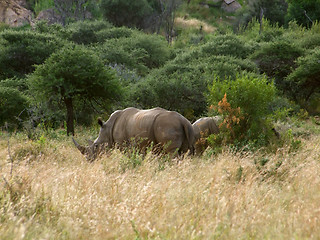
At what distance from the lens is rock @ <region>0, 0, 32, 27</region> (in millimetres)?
62006

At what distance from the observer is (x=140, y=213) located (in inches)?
177

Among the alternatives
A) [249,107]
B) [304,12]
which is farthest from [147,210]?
[304,12]

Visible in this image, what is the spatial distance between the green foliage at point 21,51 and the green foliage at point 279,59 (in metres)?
14.6

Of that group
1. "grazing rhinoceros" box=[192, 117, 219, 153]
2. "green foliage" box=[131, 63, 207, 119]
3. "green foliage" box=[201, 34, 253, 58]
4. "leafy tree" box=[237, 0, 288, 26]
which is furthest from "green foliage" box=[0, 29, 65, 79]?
"leafy tree" box=[237, 0, 288, 26]

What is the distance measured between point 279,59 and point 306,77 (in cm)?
383

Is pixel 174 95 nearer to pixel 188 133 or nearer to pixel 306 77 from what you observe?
pixel 306 77

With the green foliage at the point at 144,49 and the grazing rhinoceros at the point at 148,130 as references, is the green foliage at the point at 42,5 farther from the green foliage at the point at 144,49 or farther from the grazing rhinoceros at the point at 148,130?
the grazing rhinoceros at the point at 148,130

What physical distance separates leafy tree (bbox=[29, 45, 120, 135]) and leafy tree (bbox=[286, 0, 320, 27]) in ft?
119

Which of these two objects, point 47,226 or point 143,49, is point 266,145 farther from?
point 143,49

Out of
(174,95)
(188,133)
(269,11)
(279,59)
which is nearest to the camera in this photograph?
(188,133)

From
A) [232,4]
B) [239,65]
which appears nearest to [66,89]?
[239,65]

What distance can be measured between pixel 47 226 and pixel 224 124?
7.14 m

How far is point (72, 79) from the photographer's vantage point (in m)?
15.8

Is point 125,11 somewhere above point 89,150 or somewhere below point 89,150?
below
